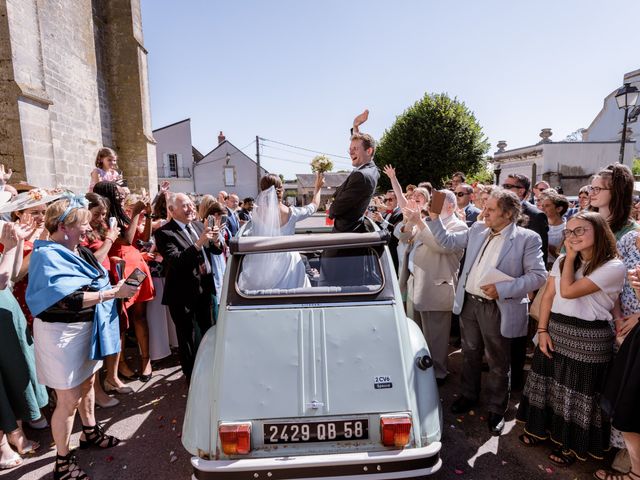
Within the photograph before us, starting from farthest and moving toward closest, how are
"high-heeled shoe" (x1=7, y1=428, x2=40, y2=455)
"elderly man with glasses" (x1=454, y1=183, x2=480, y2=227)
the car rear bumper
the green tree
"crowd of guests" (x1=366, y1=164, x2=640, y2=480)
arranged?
1. the green tree
2. "elderly man with glasses" (x1=454, y1=183, x2=480, y2=227)
3. "high-heeled shoe" (x1=7, y1=428, x2=40, y2=455)
4. "crowd of guests" (x1=366, y1=164, x2=640, y2=480)
5. the car rear bumper

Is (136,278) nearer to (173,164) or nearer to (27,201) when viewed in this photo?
(27,201)

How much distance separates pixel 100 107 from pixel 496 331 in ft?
49.1

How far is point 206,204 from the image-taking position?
5191mm

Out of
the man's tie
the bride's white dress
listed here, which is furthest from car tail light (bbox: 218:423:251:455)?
the man's tie

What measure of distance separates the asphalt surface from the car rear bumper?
40.6 inches

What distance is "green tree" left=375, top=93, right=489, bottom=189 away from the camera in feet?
88.8

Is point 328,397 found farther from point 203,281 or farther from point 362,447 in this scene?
point 203,281

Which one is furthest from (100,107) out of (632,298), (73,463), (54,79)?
(632,298)

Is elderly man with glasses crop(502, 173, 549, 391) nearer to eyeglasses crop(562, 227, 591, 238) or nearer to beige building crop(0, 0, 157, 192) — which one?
eyeglasses crop(562, 227, 591, 238)

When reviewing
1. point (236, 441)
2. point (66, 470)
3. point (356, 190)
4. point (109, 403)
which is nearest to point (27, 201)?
point (109, 403)

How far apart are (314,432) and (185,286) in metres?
2.49

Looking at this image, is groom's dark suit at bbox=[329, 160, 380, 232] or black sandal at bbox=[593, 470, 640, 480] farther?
groom's dark suit at bbox=[329, 160, 380, 232]

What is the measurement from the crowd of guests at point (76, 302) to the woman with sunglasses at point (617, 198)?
13.4ft

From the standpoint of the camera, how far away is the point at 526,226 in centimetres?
498
